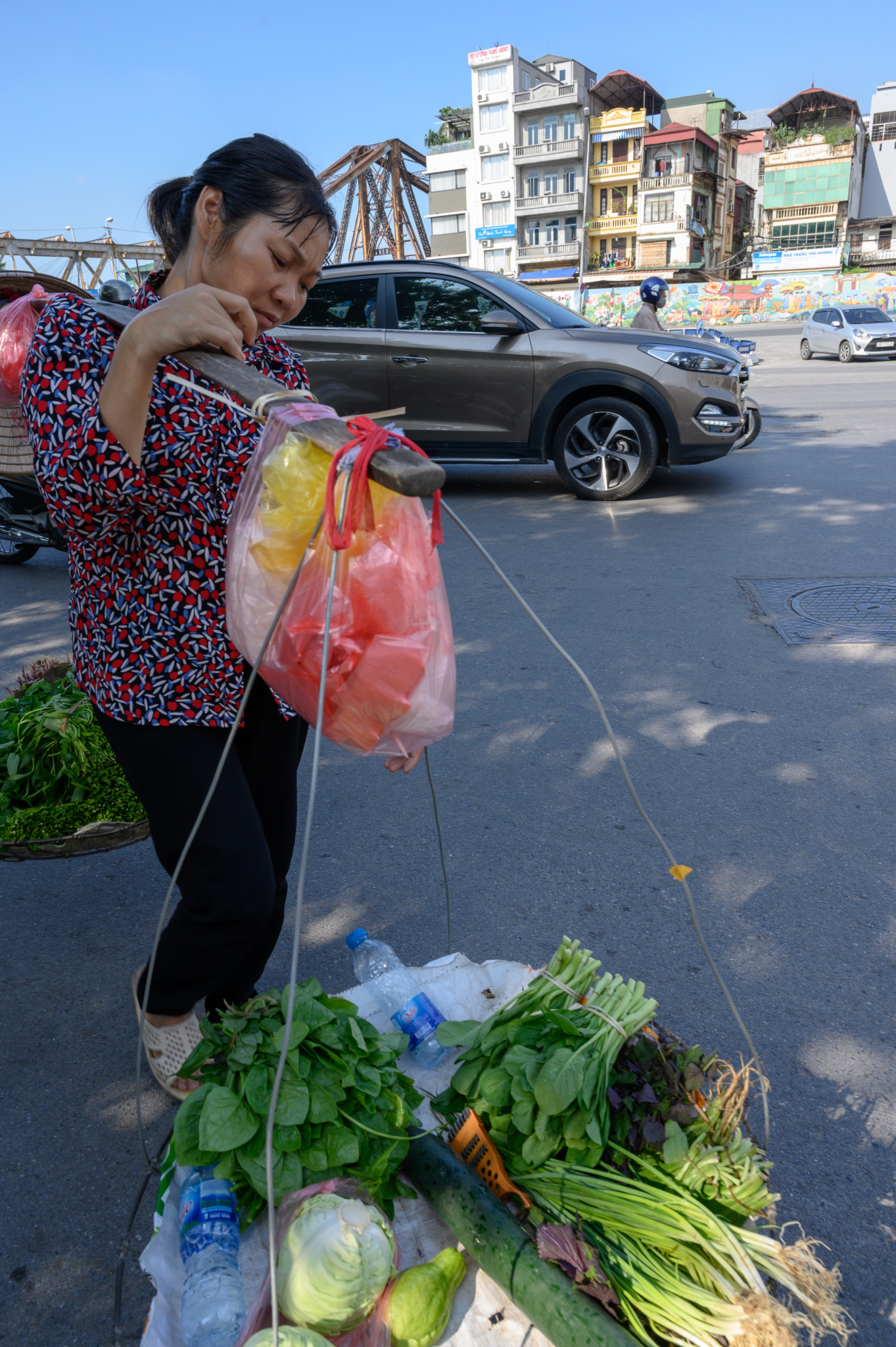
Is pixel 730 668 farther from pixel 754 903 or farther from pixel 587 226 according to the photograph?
pixel 587 226

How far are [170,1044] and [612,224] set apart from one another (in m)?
71.2

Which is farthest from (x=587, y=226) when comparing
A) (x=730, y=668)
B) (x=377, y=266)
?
(x=730, y=668)

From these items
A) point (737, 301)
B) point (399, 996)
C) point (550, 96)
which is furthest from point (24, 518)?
point (550, 96)

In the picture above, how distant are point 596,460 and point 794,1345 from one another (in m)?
7.35

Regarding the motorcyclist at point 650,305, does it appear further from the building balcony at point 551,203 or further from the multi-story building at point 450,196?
the multi-story building at point 450,196

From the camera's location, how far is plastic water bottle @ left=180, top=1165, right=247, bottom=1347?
58.4 inches

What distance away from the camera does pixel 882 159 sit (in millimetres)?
63219

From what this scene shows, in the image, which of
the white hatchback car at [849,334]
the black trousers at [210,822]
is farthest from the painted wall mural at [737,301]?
the black trousers at [210,822]

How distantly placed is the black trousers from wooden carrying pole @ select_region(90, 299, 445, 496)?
2.16ft

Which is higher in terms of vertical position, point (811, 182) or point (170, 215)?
point (811, 182)

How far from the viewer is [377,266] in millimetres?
8023

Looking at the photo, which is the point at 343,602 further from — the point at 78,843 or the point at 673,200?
the point at 673,200

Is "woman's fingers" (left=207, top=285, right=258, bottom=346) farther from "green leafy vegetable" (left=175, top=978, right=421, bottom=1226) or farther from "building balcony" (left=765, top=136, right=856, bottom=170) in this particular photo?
"building balcony" (left=765, top=136, right=856, bottom=170)

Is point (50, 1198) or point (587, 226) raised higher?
point (587, 226)
